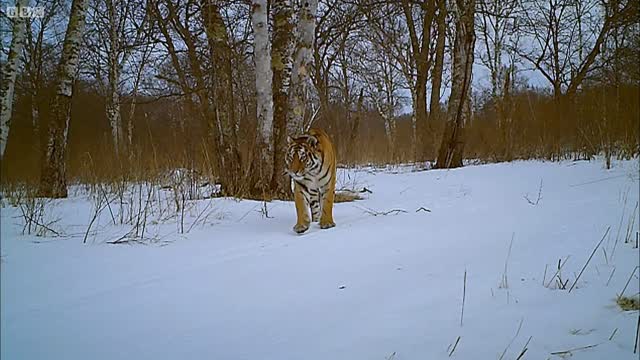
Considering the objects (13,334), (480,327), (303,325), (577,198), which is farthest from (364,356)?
(577,198)

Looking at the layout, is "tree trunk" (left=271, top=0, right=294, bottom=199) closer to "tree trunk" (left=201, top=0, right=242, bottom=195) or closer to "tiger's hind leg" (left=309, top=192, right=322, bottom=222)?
"tree trunk" (left=201, top=0, right=242, bottom=195)

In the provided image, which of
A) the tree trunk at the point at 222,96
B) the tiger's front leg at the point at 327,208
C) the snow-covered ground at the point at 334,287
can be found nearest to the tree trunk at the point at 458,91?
the tree trunk at the point at 222,96

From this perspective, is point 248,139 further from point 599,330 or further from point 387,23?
point 387,23

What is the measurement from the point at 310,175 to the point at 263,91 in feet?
7.92

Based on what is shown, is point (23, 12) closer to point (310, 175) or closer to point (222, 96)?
point (310, 175)

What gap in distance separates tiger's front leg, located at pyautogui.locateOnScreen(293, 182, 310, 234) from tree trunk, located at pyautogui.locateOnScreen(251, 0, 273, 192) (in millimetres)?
2263

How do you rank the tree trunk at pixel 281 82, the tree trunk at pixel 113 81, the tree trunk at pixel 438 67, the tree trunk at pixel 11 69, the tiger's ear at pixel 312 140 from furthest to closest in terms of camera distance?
the tree trunk at pixel 113 81 < the tree trunk at pixel 438 67 < the tree trunk at pixel 281 82 < the tree trunk at pixel 11 69 < the tiger's ear at pixel 312 140

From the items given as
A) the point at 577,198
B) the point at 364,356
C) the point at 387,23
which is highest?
the point at 387,23

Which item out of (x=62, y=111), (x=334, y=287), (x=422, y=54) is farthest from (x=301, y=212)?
(x=422, y=54)

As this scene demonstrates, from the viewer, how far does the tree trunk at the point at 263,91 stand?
6582mm

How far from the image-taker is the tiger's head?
4.73 metres

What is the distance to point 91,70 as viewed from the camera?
20312 millimetres

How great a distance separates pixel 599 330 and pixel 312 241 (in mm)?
2353

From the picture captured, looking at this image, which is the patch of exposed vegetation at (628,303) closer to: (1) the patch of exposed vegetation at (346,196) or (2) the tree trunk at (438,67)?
(1) the patch of exposed vegetation at (346,196)
